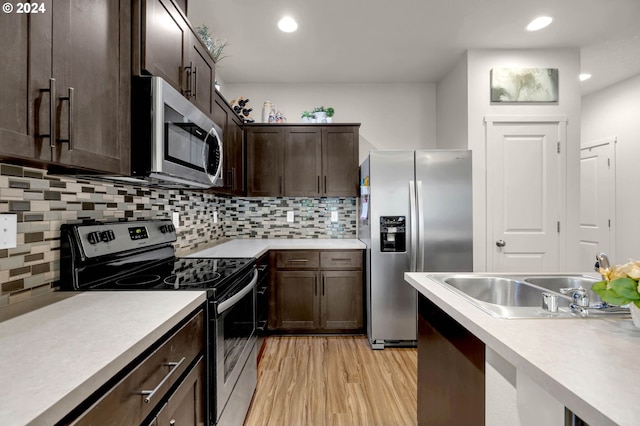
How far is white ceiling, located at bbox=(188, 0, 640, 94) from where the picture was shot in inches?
89.0

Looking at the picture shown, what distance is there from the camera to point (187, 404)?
40.9 inches

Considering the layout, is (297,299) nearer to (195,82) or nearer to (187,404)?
(187,404)

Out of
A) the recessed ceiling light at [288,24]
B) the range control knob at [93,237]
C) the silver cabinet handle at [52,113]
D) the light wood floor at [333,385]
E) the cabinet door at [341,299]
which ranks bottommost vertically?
the light wood floor at [333,385]

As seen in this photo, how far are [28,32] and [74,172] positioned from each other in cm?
55

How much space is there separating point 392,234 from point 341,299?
0.83 metres

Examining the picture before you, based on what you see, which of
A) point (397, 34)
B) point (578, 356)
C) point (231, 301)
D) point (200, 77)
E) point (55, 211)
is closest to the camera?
point (578, 356)

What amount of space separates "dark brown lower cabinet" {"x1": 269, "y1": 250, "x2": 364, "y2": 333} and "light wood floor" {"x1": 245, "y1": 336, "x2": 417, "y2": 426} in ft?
0.63

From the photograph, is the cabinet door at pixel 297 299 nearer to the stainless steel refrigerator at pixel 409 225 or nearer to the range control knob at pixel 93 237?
the stainless steel refrigerator at pixel 409 225

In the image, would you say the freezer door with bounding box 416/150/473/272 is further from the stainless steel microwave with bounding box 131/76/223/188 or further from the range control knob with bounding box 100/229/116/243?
the range control knob with bounding box 100/229/116/243

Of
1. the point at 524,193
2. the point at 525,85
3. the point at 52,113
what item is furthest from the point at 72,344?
the point at 525,85

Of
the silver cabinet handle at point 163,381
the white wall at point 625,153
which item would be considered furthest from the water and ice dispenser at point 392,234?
the white wall at point 625,153

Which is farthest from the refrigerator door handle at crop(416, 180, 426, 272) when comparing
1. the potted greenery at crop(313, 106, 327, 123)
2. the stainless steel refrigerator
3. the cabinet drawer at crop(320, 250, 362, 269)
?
the potted greenery at crop(313, 106, 327, 123)

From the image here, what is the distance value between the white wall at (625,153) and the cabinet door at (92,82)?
16.1 ft

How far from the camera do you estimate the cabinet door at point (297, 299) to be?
292cm
